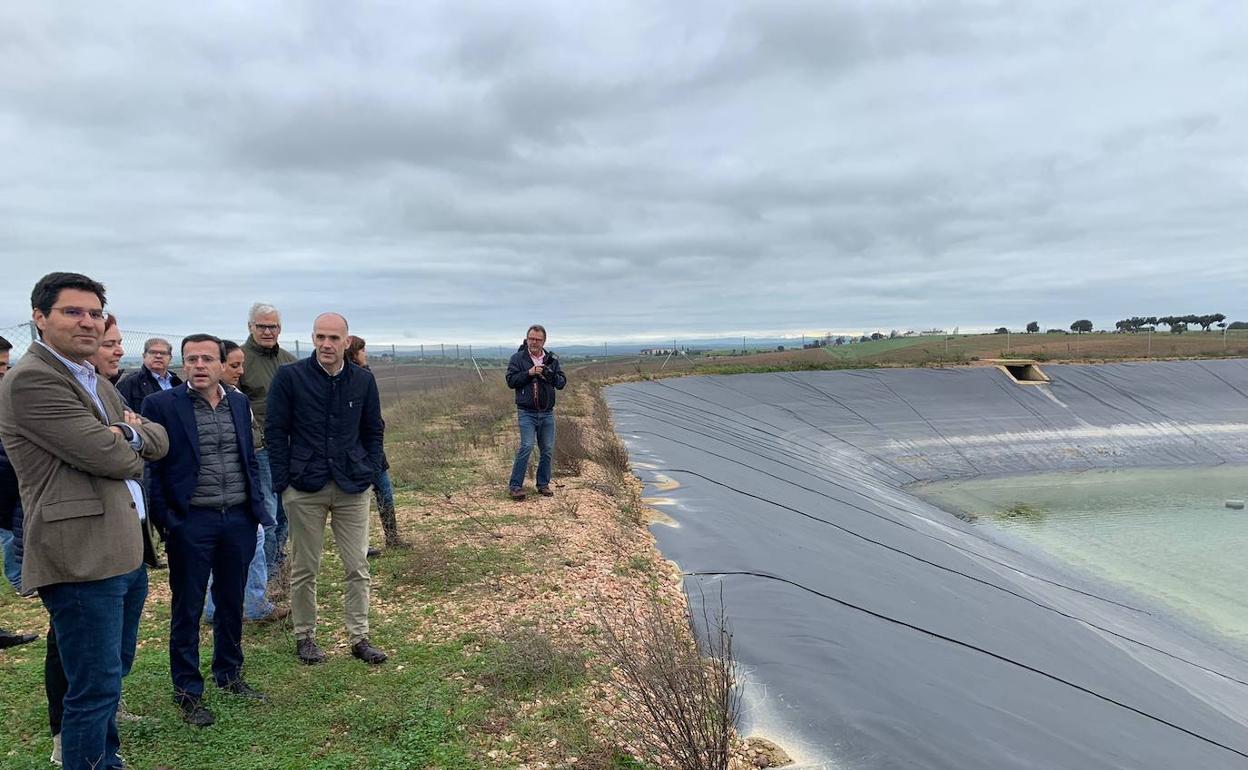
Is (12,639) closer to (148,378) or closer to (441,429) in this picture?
(148,378)

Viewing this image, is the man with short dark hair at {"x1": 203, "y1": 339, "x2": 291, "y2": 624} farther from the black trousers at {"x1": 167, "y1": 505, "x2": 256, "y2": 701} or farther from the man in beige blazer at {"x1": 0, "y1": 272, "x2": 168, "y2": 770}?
the man in beige blazer at {"x1": 0, "y1": 272, "x2": 168, "y2": 770}

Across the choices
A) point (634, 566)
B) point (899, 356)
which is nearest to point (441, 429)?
point (634, 566)

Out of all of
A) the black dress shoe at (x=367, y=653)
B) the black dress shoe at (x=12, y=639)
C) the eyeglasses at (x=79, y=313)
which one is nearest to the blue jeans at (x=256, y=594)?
the black dress shoe at (x=367, y=653)

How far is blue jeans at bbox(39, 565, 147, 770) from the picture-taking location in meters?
2.42

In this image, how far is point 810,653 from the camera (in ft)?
13.0

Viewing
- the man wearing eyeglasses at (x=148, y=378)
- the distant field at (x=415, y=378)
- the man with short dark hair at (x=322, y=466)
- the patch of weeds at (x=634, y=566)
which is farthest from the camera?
the distant field at (x=415, y=378)

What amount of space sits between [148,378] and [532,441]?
161 inches

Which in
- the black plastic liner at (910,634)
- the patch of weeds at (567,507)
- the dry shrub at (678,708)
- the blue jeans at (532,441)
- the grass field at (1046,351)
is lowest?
the black plastic liner at (910,634)

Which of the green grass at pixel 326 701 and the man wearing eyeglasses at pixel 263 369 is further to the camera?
the man wearing eyeglasses at pixel 263 369

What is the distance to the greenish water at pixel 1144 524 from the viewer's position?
28.0 ft

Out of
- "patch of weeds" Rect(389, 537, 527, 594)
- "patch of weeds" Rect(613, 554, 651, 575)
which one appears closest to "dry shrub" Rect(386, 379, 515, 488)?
"patch of weeds" Rect(389, 537, 527, 594)

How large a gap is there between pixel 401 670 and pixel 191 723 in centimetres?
101

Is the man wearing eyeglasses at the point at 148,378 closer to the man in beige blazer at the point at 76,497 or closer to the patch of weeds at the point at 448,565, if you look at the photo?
the man in beige blazer at the point at 76,497

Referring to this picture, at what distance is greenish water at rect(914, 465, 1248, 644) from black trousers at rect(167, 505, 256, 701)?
9.37 m
